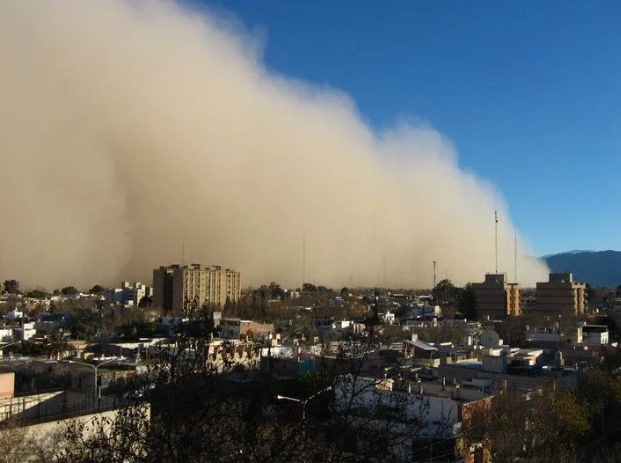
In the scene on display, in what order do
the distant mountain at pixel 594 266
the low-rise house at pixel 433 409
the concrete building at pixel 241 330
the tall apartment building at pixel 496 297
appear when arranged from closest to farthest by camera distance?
1. the low-rise house at pixel 433 409
2. the concrete building at pixel 241 330
3. the tall apartment building at pixel 496 297
4. the distant mountain at pixel 594 266

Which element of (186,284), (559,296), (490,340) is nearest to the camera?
(490,340)

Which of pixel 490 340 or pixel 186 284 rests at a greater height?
pixel 186 284

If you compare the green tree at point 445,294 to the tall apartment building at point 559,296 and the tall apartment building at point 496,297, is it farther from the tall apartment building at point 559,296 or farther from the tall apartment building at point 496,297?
the tall apartment building at point 559,296

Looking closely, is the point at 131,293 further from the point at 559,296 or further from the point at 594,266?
the point at 594,266

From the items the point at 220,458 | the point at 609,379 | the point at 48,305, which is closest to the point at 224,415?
the point at 220,458

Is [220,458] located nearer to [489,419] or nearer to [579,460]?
[489,419]

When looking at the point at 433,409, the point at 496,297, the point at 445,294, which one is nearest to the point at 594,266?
the point at 445,294

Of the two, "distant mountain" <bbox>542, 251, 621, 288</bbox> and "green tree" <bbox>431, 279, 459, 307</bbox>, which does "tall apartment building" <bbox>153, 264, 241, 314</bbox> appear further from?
"distant mountain" <bbox>542, 251, 621, 288</bbox>

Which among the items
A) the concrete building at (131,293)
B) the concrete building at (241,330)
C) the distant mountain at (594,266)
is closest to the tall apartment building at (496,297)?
the concrete building at (241,330)
